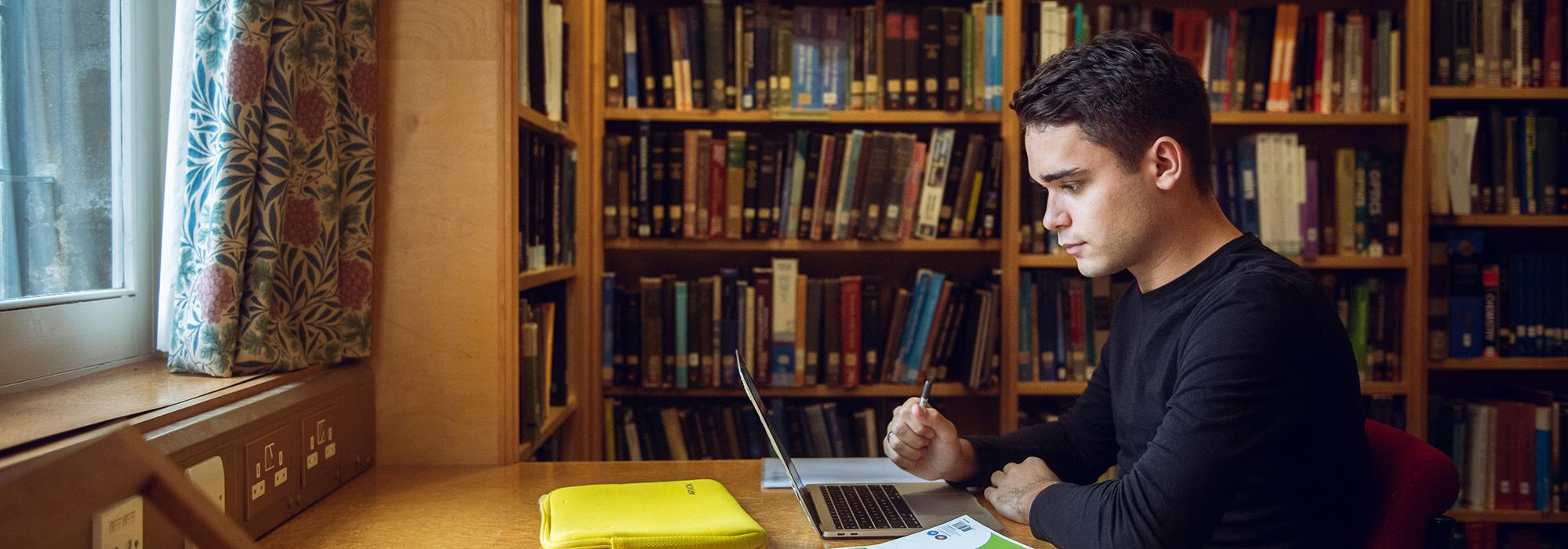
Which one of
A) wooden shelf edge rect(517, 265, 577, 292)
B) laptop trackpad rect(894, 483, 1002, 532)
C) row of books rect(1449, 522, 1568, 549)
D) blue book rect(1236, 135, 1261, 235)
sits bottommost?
row of books rect(1449, 522, 1568, 549)

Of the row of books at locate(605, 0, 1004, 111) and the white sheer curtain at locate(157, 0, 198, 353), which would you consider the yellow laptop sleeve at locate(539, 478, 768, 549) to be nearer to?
the white sheer curtain at locate(157, 0, 198, 353)

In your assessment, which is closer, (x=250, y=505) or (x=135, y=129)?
(x=250, y=505)

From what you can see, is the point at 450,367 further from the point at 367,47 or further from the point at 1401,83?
the point at 1401,83

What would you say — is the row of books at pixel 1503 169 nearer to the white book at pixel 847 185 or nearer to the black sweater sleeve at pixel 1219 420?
the white book at pixel 847 185

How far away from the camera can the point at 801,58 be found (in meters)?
2.44

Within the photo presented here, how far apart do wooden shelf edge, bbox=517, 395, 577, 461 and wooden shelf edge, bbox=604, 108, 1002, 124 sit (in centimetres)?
72

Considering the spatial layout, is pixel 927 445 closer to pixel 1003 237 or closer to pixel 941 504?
pixel 941 504

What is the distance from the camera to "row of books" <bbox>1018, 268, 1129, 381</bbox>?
2.49 meters

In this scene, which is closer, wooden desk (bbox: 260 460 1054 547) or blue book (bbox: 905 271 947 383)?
wooden desk (bbox: 260 460 1054 547)

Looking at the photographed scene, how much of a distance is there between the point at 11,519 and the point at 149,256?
3.29 ft

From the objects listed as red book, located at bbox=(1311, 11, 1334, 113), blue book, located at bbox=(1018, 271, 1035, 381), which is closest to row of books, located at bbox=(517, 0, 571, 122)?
blue book, located at bbox=(1018, 271, 1035, 381)

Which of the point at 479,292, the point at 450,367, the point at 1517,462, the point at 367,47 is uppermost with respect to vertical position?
the point at 367,47

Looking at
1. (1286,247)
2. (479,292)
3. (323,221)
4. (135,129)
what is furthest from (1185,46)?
(135,129)

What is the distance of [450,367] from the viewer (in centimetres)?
156
